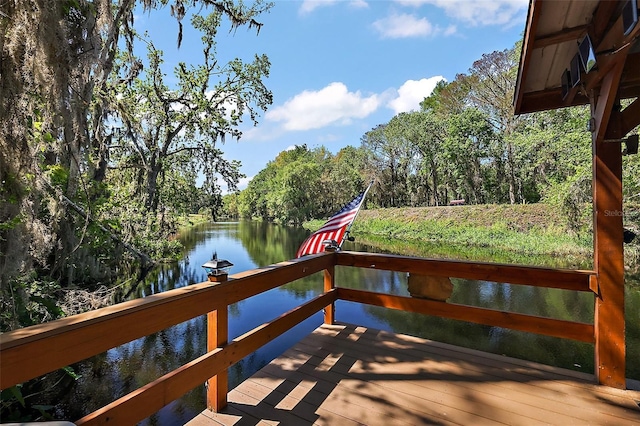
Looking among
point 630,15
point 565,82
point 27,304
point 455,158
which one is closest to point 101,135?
point 27,304

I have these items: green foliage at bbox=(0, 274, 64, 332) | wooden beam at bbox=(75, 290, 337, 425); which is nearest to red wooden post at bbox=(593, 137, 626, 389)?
wooden beam at bbox=(75, 290, 337, 425)

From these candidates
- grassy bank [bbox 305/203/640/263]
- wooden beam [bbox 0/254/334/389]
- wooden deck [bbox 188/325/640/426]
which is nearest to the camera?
wooden beam [bbox 0/254/334/389]

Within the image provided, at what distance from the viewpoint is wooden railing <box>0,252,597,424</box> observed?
1022mm

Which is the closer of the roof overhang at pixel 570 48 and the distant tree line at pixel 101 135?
the roof overhang at pixel 570 48

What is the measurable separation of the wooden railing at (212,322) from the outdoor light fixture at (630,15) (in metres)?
1.50

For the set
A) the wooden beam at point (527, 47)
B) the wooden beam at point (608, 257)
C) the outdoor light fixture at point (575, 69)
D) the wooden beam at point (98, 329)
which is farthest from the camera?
the wooden beam at point (608, 257)

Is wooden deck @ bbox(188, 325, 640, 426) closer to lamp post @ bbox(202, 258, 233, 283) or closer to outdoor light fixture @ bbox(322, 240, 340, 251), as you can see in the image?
lamp post @ bbox(202, 258, 233, 283)

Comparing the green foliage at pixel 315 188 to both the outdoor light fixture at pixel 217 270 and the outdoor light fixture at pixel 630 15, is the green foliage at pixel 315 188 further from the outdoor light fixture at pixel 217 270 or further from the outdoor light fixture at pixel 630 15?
the outdoor light fixture at pixel 630 15

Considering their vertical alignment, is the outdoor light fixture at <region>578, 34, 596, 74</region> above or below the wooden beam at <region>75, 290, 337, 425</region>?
above

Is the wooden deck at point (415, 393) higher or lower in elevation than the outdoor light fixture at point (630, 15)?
lower

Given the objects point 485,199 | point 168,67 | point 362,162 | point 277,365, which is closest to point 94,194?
point 277,365

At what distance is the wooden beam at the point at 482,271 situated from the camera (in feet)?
7.14

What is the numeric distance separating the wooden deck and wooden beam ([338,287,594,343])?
0.26 m

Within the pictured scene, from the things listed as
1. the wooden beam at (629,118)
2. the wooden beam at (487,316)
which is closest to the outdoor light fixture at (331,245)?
the wooden beam at (487,316)
